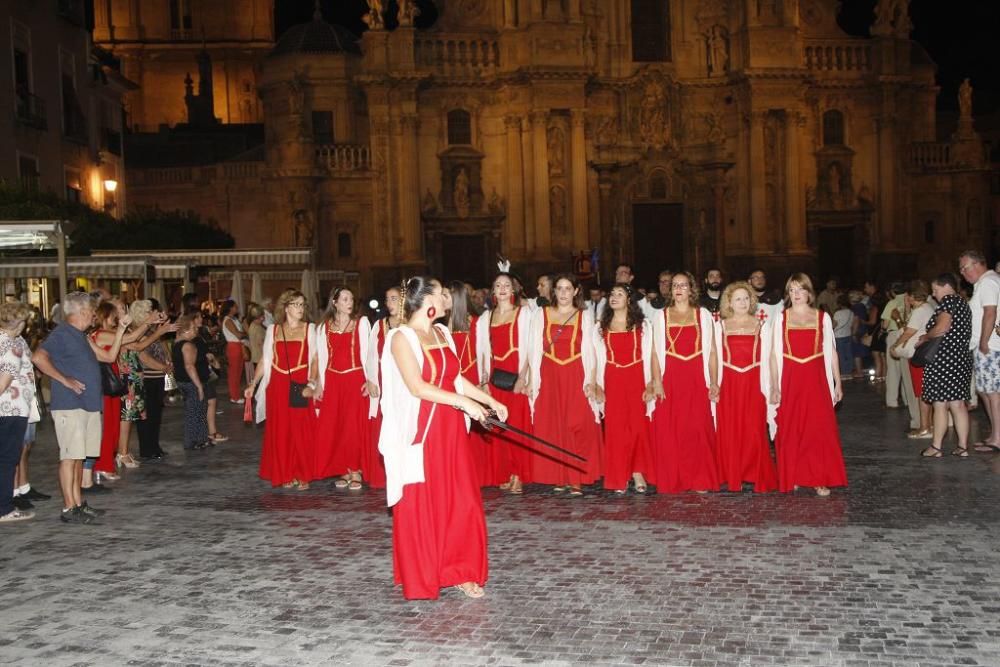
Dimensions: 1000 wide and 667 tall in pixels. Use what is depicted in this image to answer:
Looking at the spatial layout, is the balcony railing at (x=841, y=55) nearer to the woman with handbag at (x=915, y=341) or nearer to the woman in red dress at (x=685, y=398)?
the woman with handbag at (x=915, y=341)

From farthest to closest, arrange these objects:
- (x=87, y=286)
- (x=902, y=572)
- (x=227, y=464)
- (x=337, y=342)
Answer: (x=87, y=286) < (x=227, y=464) < (x=337, y=342) < (x=902, y=572)

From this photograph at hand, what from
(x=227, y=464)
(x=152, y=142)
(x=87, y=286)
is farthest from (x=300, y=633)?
(x=152, y=142)

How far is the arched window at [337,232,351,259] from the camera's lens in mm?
40906

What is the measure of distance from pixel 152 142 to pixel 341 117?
18435mm

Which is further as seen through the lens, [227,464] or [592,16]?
[592,16]

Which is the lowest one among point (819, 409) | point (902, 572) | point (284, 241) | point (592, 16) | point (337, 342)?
point (902, 572)

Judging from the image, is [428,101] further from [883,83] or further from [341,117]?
[883,83]

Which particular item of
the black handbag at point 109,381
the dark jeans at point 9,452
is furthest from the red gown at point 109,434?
the dark jeans at point 9,452

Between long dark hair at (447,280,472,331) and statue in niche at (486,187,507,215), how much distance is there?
2996 centimetres

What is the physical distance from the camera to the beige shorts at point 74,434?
10.1m

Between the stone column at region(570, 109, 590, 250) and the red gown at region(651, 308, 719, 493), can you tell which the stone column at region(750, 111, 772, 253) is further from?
the red gown at region(651, 308, 719, 493)

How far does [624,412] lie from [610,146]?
29668 mm

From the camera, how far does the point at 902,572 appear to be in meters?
7.93

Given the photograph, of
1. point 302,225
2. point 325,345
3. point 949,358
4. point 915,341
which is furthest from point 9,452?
point 302,225
